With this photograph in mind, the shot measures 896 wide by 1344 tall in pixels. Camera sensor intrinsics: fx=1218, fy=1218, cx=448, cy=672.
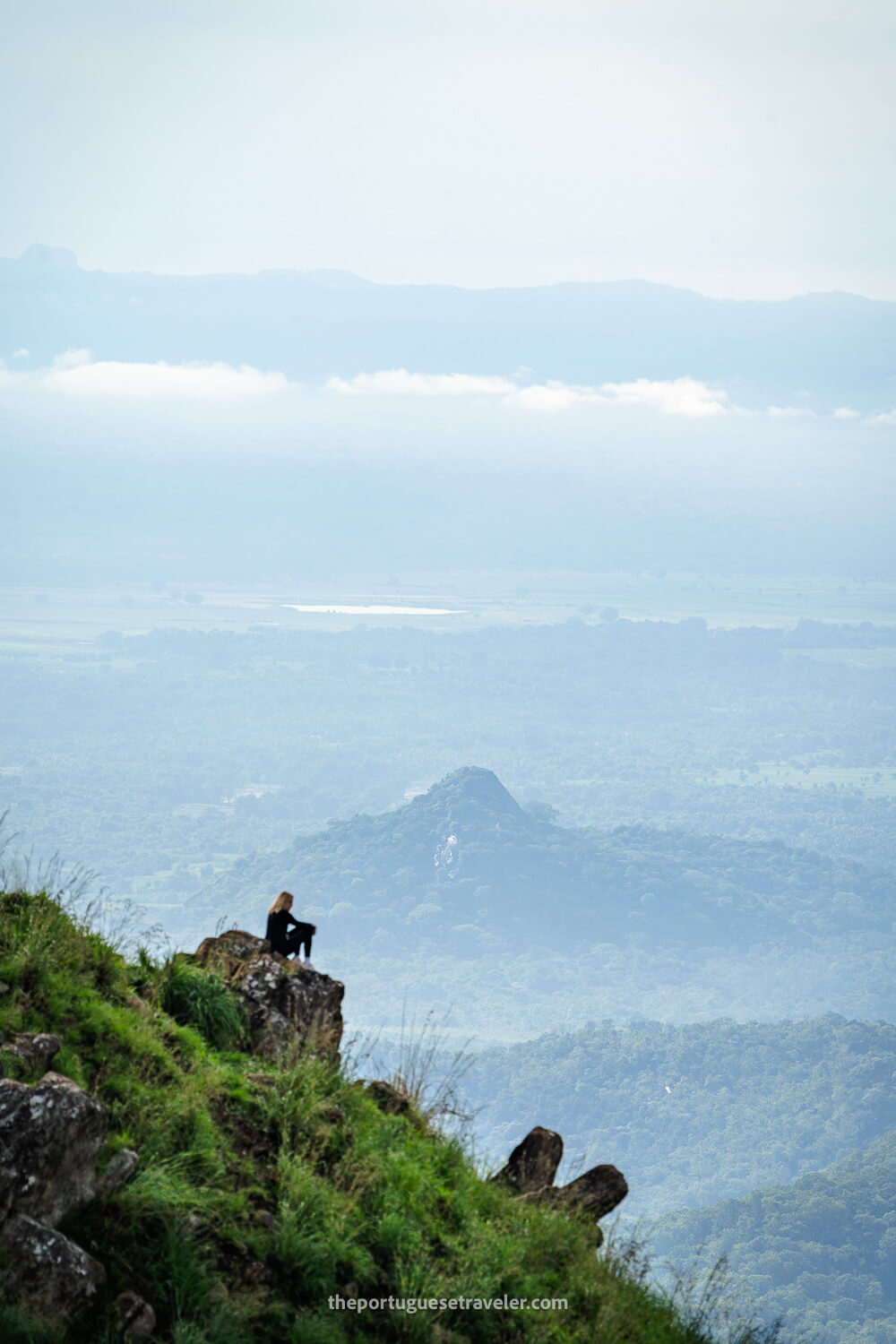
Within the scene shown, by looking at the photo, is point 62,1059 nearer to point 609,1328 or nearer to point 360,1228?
point 360,1228

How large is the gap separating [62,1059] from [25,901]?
2.16 m

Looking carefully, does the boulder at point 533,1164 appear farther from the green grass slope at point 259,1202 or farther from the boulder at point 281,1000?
the boulder at point 281,1000

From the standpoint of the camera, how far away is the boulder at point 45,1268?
771 centimetres

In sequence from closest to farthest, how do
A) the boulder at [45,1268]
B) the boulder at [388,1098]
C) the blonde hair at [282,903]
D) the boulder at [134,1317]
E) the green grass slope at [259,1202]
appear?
the boulder at [45,1268], the boulder at [134,1317], the green grass slope at [259,1202], the boulder at [388,1098], the blonde hair at [282,903]

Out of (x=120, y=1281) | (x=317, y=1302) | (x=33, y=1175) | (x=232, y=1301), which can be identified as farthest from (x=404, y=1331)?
(x=33, y=1175)

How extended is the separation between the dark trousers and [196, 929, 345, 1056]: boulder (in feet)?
0.95

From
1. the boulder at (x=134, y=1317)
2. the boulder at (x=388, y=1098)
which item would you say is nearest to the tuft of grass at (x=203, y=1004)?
the boulder at (x=388, y=1098)

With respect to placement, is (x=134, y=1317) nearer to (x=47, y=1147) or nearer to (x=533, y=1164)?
(x=47, y=1147)

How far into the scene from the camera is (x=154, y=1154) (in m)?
8.98

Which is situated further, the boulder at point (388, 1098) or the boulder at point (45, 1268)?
the boulder at point (388, 1098)

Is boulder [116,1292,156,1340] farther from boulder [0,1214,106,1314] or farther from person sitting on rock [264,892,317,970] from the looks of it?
person sitting on rock [264,892,317,970]

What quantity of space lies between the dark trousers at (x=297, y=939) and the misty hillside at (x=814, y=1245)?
118445 millimetres

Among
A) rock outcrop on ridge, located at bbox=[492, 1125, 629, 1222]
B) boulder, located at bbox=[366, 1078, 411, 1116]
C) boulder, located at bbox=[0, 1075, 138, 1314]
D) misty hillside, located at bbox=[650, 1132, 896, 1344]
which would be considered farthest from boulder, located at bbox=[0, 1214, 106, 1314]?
misty hillside, located at bbox=[650, 1132, 896, 1344]

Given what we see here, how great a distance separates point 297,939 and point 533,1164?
3.42 m
